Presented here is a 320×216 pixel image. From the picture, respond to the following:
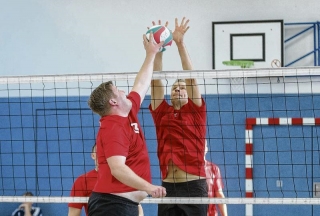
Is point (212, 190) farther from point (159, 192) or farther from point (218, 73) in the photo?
point (159, 192)

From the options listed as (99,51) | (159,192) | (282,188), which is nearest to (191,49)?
(99,51)

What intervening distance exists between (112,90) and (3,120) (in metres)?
7.41

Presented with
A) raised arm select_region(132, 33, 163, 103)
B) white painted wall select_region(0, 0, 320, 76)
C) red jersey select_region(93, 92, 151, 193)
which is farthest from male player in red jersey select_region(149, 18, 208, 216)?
white painted wall select_region(0, 0, 320, 76)

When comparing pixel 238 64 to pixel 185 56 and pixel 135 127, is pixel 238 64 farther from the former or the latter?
pixel 135 127

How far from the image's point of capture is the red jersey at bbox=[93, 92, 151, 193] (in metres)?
4.37

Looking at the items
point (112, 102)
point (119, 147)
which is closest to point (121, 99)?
point (112, 102)

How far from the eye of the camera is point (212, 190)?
6895 millimetres

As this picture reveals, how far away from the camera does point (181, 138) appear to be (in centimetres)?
570

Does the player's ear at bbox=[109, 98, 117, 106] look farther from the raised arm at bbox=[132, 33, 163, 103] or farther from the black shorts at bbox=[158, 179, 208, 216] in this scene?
the black shorts at bbox=[158, 179, 208, 216]

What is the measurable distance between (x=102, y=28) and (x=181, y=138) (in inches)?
238

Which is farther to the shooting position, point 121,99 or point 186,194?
point 186,194

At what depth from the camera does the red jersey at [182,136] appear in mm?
5605

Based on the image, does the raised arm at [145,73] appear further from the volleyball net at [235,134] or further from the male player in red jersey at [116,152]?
the volleyball net at [235,134]

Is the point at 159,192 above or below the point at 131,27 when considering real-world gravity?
below
